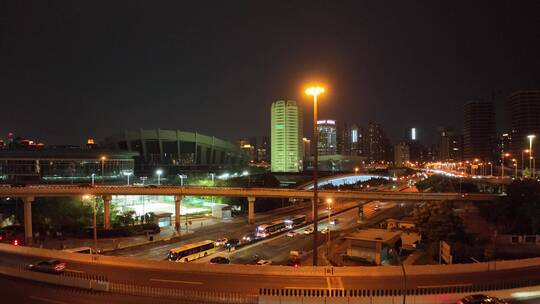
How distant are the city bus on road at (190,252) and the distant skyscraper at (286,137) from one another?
143 m

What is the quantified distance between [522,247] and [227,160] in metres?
108

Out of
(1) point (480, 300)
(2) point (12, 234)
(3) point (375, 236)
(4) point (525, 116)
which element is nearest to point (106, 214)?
(2) point (12, 234)

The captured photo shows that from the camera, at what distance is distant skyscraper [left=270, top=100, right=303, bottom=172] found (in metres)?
182

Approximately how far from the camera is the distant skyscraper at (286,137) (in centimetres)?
18225

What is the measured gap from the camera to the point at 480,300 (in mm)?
17062

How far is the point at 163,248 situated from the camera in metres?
43.3

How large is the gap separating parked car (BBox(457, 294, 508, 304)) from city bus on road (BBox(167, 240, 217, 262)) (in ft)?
81.3

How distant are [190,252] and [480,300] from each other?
2621 cm

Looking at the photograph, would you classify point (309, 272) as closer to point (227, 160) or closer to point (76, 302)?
point (76, 302)

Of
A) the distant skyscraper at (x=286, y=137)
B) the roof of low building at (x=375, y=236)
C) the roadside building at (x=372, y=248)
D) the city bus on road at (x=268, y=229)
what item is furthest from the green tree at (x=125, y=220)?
the distant skyscraper at (x=286, y=137)

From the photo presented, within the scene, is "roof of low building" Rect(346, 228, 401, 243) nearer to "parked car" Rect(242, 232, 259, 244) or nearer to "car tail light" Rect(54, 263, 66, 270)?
"parked car" Rect(242, 232, 259, 244)

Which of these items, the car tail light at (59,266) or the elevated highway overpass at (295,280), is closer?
the elevated highway overpass at (295,280)

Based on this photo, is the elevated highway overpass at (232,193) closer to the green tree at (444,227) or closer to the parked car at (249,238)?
the parked car at (249,238)

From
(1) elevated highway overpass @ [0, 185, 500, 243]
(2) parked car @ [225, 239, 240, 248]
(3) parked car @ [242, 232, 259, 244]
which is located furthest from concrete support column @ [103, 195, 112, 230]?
(2) parked car @ [225, 239, 240, 248]
